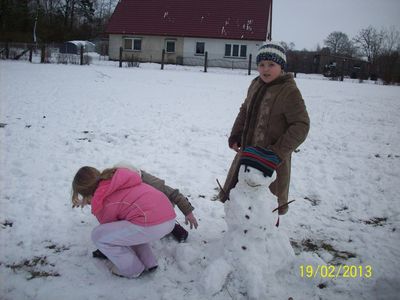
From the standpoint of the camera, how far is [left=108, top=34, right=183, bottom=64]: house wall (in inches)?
1133

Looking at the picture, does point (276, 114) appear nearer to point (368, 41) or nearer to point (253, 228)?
point (253, 228)

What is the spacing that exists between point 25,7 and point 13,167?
41.1 metres

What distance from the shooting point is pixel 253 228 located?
2600mm

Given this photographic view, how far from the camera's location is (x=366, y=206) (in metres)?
4.20

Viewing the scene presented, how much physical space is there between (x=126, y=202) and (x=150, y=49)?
28.5 metres

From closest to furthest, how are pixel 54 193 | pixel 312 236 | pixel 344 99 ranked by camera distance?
pixel 312 236 → pixel 54 193 → pixel 344 99

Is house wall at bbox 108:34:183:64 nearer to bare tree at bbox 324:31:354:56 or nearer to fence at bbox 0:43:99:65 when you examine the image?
fence at bbox 0:43:99:65

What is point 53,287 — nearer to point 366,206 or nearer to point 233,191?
point 233,191

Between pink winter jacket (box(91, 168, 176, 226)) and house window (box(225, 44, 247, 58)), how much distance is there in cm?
2620

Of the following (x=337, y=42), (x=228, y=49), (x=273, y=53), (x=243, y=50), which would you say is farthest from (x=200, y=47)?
(x=337, y=42)

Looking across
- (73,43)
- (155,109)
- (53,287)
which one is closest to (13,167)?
(53,287)

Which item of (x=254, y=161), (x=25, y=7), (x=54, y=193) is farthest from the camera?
(x=25, y=7)

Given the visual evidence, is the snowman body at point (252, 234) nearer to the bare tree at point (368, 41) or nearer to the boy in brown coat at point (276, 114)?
the boy in brown coat at point (276, 114)

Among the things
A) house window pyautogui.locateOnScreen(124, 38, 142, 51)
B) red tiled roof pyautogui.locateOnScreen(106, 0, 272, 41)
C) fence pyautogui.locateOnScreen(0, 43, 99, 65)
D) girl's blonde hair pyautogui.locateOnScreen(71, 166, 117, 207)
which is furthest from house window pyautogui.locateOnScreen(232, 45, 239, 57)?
girl's blonde hair pyautogui.locateOnScreen(71, 166, 117, 207)
